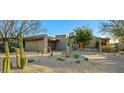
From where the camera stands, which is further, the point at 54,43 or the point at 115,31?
the point at 54,43

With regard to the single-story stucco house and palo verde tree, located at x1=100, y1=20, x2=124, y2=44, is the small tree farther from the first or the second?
A: palo verde tree, located at x1=100, y1=20, x2=124, y2=44

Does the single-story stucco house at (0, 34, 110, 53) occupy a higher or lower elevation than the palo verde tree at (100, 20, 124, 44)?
lower

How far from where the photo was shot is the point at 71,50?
35.3ft

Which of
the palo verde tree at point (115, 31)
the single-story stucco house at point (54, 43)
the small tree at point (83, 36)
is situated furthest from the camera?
the single-story stucco house at point (54, 43)

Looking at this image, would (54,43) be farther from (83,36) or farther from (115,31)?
(115,31)

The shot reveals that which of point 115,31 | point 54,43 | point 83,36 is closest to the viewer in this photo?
point 83,36

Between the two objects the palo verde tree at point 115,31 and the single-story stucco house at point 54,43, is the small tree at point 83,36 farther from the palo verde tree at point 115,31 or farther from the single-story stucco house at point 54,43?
the palo verde tree at point 115,31

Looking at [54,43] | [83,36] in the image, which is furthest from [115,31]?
[54,43]

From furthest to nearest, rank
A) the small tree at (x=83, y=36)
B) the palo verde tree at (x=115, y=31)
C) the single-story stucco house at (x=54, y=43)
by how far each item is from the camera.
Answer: the single-story stucco house at (x=54, y=43)
the palo verde tree at (x=115, y=31)
the small tree at (x=83, y=36)

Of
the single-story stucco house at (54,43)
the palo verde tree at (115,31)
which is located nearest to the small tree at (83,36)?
the single-story stucco house at (54,43)

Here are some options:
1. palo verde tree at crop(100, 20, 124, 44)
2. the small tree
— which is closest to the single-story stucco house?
the small tree
